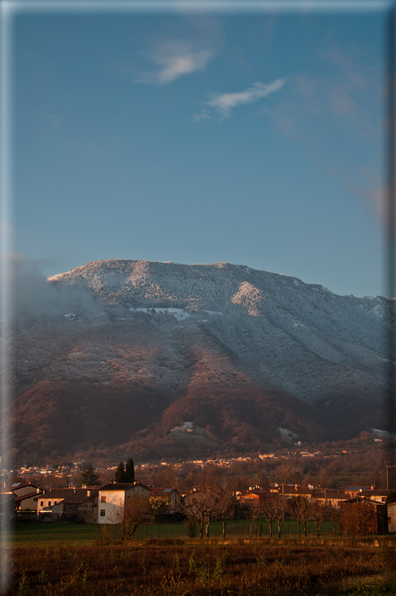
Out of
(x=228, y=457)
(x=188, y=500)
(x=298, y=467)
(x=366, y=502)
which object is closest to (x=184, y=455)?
(x=228, y=457)

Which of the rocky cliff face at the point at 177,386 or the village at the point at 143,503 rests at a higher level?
the rocky cliff face at the point at 177,386

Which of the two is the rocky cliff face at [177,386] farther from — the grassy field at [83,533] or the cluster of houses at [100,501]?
the grassy field at [83,533]

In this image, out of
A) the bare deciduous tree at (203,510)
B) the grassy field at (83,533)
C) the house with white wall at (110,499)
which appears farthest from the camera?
the house with white wall at (110,499)

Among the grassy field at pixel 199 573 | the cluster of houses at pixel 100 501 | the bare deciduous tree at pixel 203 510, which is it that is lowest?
the cluster of houses at pixel 100 501

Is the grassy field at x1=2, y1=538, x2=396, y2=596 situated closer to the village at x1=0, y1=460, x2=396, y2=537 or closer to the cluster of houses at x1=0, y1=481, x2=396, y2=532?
the village at x1=0, y1=460, x2=396, y2=537

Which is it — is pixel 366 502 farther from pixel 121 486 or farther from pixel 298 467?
pixel 298 467

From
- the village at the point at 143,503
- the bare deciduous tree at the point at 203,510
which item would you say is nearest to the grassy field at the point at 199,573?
Answer: the bare deciduous tree at the point at 203,510

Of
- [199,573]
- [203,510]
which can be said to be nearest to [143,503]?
[203,510]

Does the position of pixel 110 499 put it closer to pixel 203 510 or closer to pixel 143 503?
pixel 143 503
